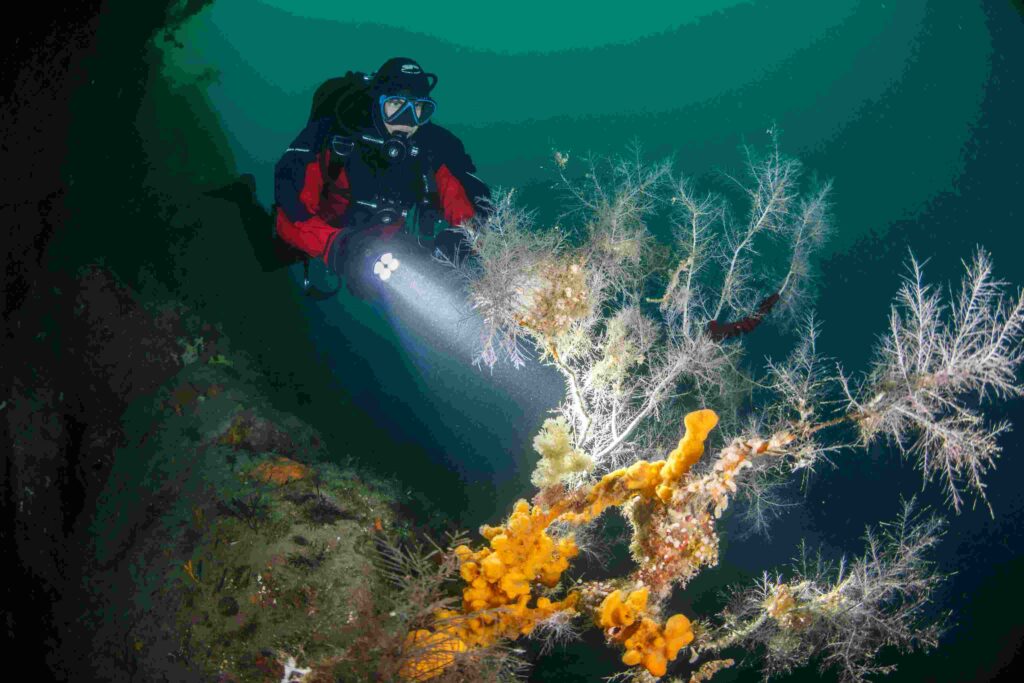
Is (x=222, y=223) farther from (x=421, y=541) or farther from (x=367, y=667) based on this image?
(x=367, y=667)

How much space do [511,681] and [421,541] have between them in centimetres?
133

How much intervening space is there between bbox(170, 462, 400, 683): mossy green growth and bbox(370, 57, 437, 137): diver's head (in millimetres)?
4358

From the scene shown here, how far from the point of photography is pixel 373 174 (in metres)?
5.80

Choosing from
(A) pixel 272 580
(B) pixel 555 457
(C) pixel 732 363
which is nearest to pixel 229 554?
(A) pixel 272 580

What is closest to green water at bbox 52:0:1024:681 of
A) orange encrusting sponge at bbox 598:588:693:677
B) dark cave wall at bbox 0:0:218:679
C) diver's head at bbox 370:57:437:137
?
dark cave wall at bbox 0:0:218:679

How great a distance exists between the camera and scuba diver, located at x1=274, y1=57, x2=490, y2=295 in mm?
5441

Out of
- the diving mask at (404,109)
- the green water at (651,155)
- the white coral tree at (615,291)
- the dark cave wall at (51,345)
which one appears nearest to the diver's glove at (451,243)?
the white coral tree at (615,291)

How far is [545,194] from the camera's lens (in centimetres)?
2747

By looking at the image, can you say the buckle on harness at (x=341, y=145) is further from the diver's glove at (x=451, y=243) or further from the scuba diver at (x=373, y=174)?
the diver's glove at (x=451, y=243)

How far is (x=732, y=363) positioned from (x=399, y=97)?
5.42 m

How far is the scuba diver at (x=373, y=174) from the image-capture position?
5.44 m

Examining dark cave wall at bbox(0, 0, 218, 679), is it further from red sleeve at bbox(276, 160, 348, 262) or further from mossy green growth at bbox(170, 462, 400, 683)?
red sleeve at bbox(276, 160, 348, 262)

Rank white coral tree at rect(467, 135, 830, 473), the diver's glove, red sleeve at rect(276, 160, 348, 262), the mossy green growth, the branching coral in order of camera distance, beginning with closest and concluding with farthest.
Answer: the mossy green growth
the branching coral
white coral tree at rect(467, 135, 830, 473)
the diver's glove
red sleeve at rect(276, 160, 348, 262)

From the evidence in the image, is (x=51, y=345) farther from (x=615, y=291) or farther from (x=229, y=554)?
(x=615, y=291)
